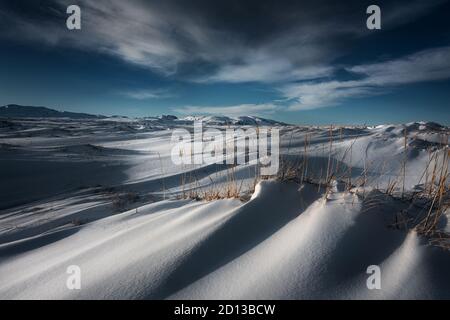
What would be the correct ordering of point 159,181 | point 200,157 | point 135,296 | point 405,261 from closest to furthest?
point 135,296, point 405,261, point 159,181, point 200,157

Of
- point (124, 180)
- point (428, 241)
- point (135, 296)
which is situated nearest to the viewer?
point (135, 296)

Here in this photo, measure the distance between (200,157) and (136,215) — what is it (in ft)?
13.7

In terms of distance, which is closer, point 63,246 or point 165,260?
point 165,260

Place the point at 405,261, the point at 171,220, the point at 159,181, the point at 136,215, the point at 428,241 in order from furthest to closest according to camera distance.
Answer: the point at 159,181 < the point at 136,215 < the point at 171,220 < the point at 428,241 < the point at 405,261

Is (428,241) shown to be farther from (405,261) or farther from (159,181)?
(159,181)
